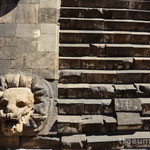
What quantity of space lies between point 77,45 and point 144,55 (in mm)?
1868

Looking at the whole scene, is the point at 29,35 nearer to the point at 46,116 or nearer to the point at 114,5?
the point at 46,116

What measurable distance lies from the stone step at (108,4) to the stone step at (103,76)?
2.40m

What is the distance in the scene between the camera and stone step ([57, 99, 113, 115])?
14.1 ft

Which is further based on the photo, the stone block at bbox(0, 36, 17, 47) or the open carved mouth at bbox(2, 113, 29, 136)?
the stone block at bbox(0, 36, 17, 47)

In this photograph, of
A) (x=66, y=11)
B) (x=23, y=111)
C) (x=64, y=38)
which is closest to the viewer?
(x=23, y=111)

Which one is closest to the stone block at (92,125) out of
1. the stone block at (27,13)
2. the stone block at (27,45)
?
the stone block at (27,45)

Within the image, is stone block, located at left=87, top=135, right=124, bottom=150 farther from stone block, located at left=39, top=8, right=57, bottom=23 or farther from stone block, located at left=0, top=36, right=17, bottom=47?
stone block, located at left=39, top=8, right=57, bottom=23

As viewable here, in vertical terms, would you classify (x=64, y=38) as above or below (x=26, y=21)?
below

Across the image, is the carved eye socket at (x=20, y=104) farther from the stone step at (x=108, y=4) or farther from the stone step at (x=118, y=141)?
the stone step at (x=108, y=4)

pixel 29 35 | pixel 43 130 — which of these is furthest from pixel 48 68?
pixel 43 130

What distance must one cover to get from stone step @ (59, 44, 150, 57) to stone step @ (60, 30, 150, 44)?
0.23 m

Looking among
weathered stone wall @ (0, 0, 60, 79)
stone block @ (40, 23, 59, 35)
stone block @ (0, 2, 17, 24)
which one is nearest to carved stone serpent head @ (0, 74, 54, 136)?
weathered stone wall @ (0, 0, 60, 79)

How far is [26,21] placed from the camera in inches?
208

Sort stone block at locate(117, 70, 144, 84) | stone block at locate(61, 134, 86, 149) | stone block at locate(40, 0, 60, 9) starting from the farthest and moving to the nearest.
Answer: stone block at locate(40, 0, 60, 9)
stone block at locate(117, 70, 144, 84)
stone block at locate(61, 134, 86, 149)
